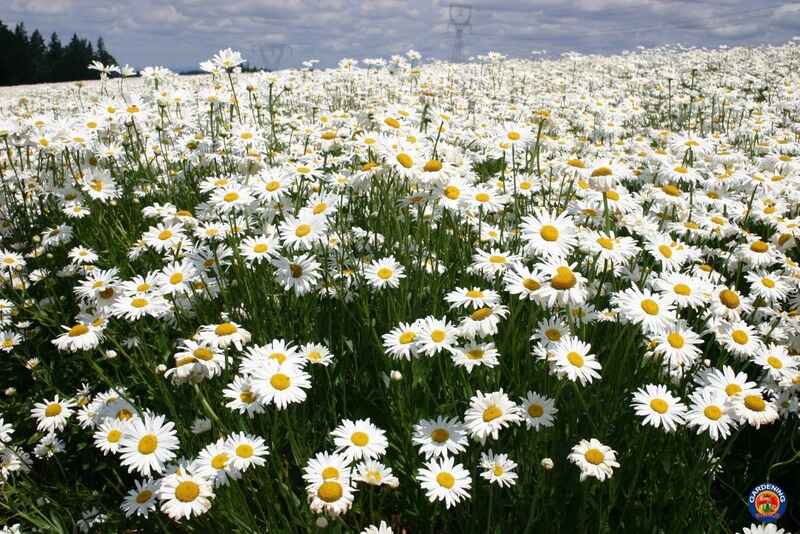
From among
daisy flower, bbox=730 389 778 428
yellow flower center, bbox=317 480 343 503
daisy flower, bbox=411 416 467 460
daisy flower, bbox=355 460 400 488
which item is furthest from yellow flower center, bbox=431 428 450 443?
daisy flower, bbox=730 389 778 428

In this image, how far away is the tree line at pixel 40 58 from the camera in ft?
176

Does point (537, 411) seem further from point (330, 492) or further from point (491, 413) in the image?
point (330, 492)

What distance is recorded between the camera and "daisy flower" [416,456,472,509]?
7.23 ft

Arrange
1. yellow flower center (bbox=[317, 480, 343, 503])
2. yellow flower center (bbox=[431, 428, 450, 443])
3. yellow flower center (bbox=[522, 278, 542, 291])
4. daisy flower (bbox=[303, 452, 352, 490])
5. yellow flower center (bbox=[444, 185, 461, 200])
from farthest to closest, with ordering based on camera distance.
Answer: yellow flower center (bbox=[444, 185, 461, 200]) < yellow flower center (bbox=[522, 278, 542, 291]) < yellow flower center (bbox=[431, 428, 450, 443]) < daisy flower (bbox=[303, 452, 352, 490]) < yellow flower center (bbox=[317, 480, 343, 503])

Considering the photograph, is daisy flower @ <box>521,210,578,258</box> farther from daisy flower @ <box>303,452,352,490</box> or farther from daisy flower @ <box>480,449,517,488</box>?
daisy flower @ <box>303,452,352,490</box>

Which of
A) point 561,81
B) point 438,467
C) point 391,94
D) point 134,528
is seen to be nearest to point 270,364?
point 438,467

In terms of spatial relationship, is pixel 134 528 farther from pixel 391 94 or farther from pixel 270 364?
pixel 391 94

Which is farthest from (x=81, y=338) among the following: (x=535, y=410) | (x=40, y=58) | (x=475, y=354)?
(x=40, y=58)

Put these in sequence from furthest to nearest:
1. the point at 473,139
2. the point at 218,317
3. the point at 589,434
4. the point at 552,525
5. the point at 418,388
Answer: the point at 473,139 → the point at 218,317 → the point at 418,388 → the point at 589,434 → the point at 552,525

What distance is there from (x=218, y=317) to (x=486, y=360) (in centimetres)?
215

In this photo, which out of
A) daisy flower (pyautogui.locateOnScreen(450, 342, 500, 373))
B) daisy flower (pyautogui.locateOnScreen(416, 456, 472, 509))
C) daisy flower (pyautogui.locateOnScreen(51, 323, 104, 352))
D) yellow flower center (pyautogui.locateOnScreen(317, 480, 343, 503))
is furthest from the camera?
daisy flower (pyautogui.locateOnScreen(51, 323, 104, 352))

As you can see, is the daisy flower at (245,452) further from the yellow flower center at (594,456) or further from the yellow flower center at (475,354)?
the yellow flower center at (594,456)

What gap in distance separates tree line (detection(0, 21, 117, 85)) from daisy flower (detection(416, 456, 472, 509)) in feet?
188

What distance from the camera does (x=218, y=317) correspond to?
3.80m
